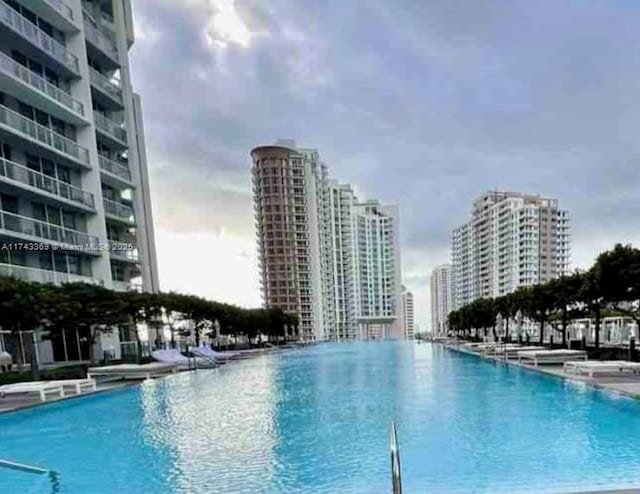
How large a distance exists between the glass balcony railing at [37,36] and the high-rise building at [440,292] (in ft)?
343

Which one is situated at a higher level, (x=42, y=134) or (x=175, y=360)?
(x=42, y=134)

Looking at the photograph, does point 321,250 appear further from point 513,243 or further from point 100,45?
point 100,45

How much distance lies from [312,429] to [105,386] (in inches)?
378

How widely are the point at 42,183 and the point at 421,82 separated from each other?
58.7 feet

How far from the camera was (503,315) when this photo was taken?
32750 millimetres

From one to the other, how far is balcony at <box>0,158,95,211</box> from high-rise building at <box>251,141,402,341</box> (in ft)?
164

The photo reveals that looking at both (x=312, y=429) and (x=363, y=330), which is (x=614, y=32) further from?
(x=363, y=330)

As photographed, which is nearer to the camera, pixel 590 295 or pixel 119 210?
pixel 590 295

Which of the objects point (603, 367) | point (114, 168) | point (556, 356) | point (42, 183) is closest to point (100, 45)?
point (114, 168)

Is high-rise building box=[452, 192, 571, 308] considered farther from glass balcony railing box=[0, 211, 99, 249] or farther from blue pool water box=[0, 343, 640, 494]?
blue pool water box=[0, 343, 640, 494]

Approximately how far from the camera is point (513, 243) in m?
88.6

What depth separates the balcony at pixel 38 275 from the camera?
1903cm

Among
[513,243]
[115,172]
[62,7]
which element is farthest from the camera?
[513,243]

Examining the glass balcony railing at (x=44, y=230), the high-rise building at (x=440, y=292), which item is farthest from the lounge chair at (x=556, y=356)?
the high-rise building at (x=440, y=292)
